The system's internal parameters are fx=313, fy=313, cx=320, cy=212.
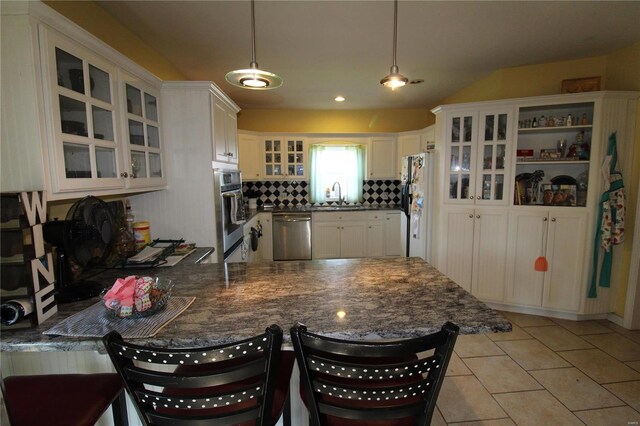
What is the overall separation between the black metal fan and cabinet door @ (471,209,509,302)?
10.5 ft

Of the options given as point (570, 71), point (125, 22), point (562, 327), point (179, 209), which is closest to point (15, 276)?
point (179, 209)

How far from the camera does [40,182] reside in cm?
128

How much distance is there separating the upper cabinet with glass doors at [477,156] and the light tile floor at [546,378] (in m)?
1.33

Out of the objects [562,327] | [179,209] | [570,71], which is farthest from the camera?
[570,71]

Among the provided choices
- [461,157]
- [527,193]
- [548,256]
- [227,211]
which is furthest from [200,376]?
[527,193]

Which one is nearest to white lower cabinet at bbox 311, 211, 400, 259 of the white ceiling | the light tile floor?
the white ceiling

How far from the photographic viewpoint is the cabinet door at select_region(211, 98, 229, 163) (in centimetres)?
251

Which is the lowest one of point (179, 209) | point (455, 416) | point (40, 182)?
point (455, 416)

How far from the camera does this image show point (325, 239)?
4855 millimetres

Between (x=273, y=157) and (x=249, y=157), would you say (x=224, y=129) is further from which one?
(x=273, y=157)

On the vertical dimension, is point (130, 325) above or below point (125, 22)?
below

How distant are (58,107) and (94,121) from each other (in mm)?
264

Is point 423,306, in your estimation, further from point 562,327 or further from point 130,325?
point 562,327

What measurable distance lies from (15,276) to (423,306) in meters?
1.49
